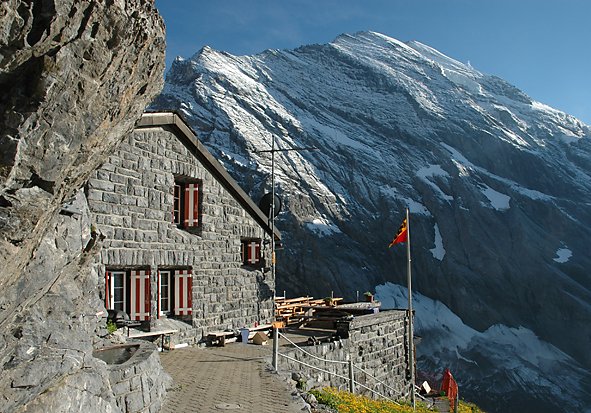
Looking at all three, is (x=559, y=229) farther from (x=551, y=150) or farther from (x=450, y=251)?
(x=551, y=150)

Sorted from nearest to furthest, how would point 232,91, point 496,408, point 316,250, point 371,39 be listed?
point 496,408
point 316,250
point 232,91
point 371,39

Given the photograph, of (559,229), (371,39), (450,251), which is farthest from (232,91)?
(371,39)

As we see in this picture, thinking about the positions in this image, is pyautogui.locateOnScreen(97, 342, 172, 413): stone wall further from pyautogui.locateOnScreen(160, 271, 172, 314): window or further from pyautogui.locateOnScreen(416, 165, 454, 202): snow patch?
pyautogui.locateOnScreen(416, 165, 454, 202): snow patch

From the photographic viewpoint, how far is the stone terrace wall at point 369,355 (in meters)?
13.4

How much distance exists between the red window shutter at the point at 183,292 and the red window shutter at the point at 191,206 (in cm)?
144

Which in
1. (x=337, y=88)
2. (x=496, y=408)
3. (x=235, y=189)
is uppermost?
(x=337, y=88)

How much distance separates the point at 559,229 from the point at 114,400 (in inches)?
2503

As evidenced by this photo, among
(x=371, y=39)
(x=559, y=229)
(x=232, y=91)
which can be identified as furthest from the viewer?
(x=371, y=39)

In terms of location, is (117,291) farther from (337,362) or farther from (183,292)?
(337,362)

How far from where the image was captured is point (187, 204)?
1489 centimetres

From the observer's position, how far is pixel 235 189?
1641 centimetres

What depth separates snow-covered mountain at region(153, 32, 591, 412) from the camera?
4762cm

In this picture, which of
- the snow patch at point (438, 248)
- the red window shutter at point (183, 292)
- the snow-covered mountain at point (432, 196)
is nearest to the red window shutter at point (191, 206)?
the red window shutter at point (183, 292)

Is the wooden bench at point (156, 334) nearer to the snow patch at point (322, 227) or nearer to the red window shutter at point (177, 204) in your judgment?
the red window shutter at point (177, 204)
